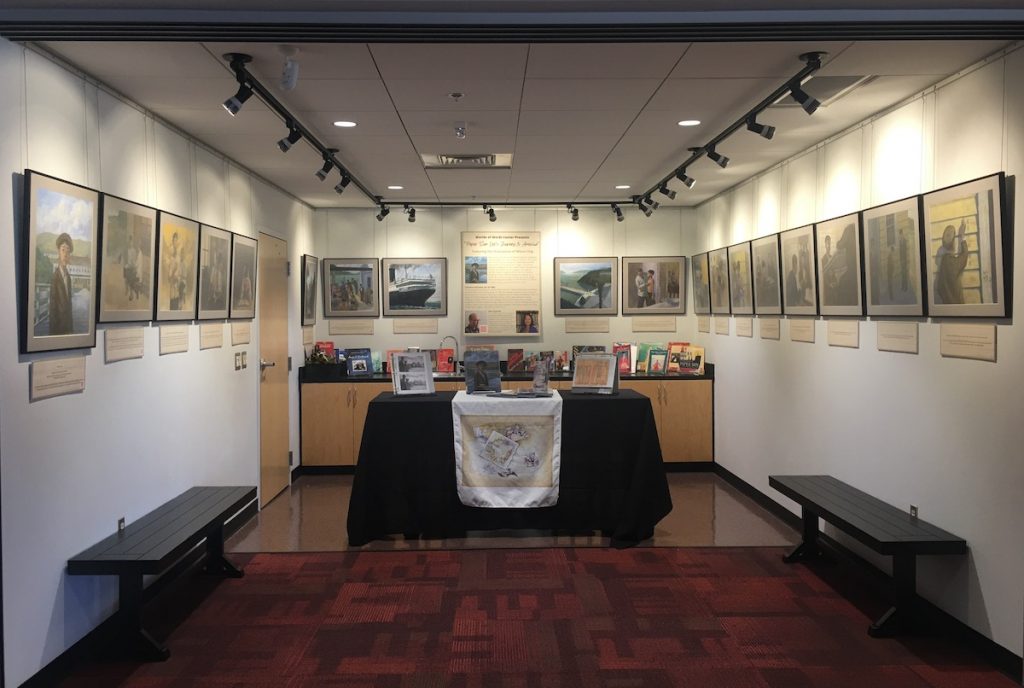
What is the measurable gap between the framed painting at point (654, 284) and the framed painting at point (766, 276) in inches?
82.4

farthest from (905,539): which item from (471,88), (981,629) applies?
(471,88)

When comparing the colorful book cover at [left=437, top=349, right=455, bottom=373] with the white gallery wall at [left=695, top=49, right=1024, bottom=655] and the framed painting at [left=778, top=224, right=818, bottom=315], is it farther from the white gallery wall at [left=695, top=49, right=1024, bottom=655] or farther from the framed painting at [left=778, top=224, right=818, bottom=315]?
the framed painting at [left=778, top=224, right=818, bottom=315]

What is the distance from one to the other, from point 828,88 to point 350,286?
5851mm

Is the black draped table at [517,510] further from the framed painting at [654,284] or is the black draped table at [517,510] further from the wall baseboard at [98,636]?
the framed painting at [654,284]

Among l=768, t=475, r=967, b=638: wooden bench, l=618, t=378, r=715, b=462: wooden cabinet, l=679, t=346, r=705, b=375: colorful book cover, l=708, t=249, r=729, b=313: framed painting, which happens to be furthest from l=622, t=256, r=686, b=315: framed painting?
l=768, t=475, r=967, b=638: wooden bench

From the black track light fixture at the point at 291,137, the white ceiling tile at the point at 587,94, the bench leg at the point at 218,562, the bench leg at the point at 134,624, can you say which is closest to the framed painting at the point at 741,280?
the white ceiling tile at the point at 587,94

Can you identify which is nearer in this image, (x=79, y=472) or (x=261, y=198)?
(x=79, y=472)

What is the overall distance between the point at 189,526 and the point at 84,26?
262cm

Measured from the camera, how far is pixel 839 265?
5066mm

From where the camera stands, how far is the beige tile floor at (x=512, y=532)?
554cm

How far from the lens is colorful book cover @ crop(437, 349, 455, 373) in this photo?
8328 mm

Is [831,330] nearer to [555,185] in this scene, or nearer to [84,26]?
[555,185]

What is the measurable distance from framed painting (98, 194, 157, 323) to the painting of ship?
4.21 meters

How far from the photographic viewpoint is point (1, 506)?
3143 millimetres
